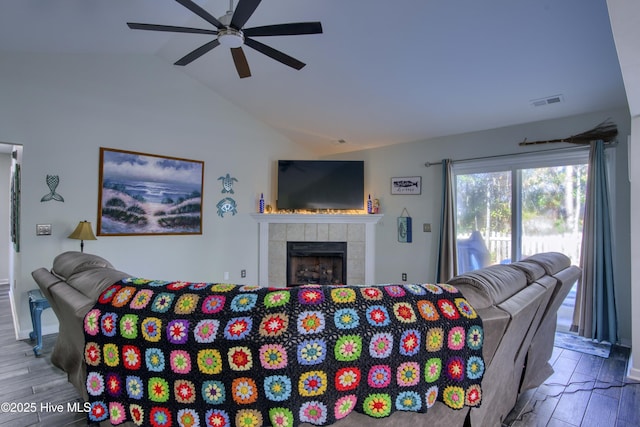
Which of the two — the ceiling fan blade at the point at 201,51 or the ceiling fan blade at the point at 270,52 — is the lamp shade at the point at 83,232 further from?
the ceiling fan blade at the point at 270,52

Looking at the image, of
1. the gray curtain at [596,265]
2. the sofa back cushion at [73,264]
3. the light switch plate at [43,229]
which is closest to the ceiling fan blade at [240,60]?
the sofa back cushion at [73,264]

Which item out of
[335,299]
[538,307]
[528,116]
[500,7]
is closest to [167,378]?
[335,299]

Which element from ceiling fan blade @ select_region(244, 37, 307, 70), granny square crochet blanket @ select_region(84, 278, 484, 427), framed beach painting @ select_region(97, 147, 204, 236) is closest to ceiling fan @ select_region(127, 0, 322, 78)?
ceiling fan blade @ select_region(244, 37, 307, 70)

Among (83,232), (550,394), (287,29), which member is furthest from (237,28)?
(550,394)

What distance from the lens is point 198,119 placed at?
14.4ft

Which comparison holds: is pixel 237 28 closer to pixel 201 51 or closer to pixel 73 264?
pixel 201 51

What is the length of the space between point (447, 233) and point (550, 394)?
7.79 ft

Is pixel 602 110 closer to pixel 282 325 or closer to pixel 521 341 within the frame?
pixel 521 341

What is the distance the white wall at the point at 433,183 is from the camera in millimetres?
3168

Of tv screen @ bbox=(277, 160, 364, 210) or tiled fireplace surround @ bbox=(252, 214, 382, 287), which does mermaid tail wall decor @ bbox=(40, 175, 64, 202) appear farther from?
tv screen @ bbox=(277, 160, 364, 210)

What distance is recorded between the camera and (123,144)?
3.77 m

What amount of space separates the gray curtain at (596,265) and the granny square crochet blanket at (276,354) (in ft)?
9.44

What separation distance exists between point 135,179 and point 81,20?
5.51 ft

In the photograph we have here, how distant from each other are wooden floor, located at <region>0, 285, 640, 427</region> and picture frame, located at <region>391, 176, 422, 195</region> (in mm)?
2633
